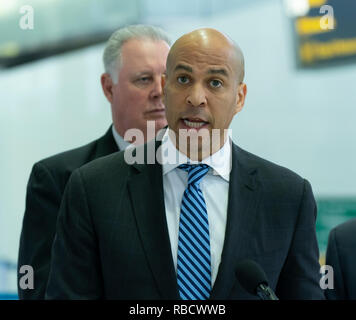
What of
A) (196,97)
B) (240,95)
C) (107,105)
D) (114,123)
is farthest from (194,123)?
(107,105)

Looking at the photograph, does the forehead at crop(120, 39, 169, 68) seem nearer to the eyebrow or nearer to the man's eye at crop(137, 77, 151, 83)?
the man's eye at crop(137, 77, 151, 83)

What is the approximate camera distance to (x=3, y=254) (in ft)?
12.0

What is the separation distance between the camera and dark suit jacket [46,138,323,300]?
50.8 inches

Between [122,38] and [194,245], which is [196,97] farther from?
[122,38]

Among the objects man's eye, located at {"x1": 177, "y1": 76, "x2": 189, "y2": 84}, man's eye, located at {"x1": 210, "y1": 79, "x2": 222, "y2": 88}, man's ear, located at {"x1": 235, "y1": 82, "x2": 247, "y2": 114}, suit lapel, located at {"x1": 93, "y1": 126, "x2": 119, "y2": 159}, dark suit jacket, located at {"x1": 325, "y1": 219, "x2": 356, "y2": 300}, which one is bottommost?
dark suit jacket, located at {"x1": 325, "y1": 219, "x2": 356, "y2": 300}

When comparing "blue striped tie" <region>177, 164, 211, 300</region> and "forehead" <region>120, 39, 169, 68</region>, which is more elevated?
"forehead" <region>120, 39, 169, 68</region>

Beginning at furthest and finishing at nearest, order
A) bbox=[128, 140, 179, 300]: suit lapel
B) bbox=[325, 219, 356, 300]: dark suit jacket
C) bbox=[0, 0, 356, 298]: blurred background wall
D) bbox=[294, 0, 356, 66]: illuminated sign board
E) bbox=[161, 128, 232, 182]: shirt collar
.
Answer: bbox=[0, 0, 356, 298]: blurred background wall
bbox=[294, 0, 356, 66]: illuminated sign board
bbox=[325, 219, 356, 300]: dark suit jacket
bbox=[161, 128, 232, 182]: shirt collar
bbox=[128, 140, 179, 300]: suit lapel

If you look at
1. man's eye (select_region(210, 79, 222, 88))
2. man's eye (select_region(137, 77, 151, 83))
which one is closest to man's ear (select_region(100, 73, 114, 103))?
man's eye (select_region(137, 77, 151, 83))

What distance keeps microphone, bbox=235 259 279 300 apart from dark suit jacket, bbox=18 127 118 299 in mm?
702

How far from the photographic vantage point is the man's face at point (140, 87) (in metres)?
1.90

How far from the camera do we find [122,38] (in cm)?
203

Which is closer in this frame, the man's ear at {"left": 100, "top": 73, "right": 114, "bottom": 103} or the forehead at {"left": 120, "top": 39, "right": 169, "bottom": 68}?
the forehead at {"left": 120, "top": 39, "right": 169, "bottom": 68}

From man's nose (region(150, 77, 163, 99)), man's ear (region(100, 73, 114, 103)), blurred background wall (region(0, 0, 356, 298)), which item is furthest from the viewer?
blurred background wall (region(0, 0, 356, 298))

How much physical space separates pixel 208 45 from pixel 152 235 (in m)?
0.38
